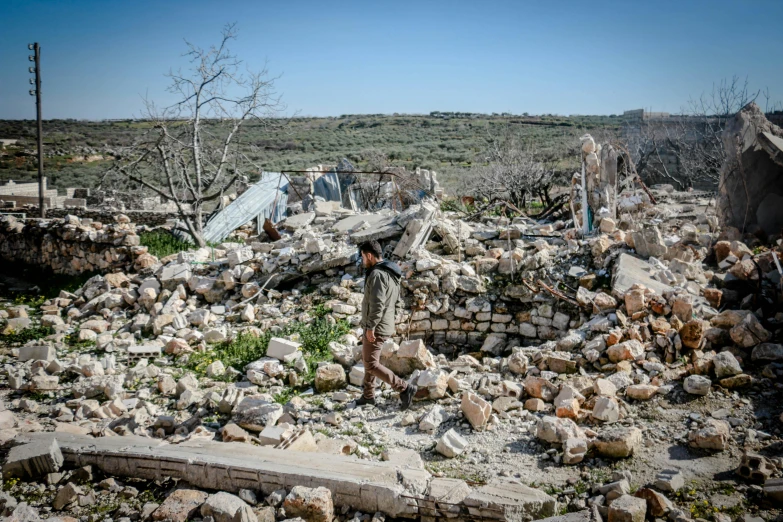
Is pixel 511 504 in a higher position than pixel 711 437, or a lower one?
lower

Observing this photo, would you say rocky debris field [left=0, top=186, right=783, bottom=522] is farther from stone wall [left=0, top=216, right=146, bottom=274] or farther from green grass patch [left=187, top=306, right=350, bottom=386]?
stone wall [left=0, top=216, right=146, bottom=274]

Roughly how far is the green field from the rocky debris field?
516 inches

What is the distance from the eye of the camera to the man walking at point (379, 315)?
5.01 m

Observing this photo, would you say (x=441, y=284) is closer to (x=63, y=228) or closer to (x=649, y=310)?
(x=649, y=310)

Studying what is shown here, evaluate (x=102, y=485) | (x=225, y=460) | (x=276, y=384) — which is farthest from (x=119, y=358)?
(x=225, y=460)

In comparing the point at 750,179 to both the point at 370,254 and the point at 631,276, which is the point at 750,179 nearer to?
the point at 631,276

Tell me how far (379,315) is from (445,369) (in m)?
1.38

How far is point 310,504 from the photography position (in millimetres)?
3414

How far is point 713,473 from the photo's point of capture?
368cm

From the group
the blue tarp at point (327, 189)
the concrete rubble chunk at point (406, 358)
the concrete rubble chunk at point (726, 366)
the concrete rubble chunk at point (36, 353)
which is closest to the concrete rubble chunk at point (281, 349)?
the concrete rubble chunk at point (406, 358)

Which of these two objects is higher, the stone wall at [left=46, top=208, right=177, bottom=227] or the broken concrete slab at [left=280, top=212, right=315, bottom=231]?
the broken concrete slab at [left=280, top=212, right=315, bottom=231]

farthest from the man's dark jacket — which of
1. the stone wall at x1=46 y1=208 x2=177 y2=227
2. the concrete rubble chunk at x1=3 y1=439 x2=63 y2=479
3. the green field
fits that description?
the green field

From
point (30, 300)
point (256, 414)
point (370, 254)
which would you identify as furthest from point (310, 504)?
point (30, 300)

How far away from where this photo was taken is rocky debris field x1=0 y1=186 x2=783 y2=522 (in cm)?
373
